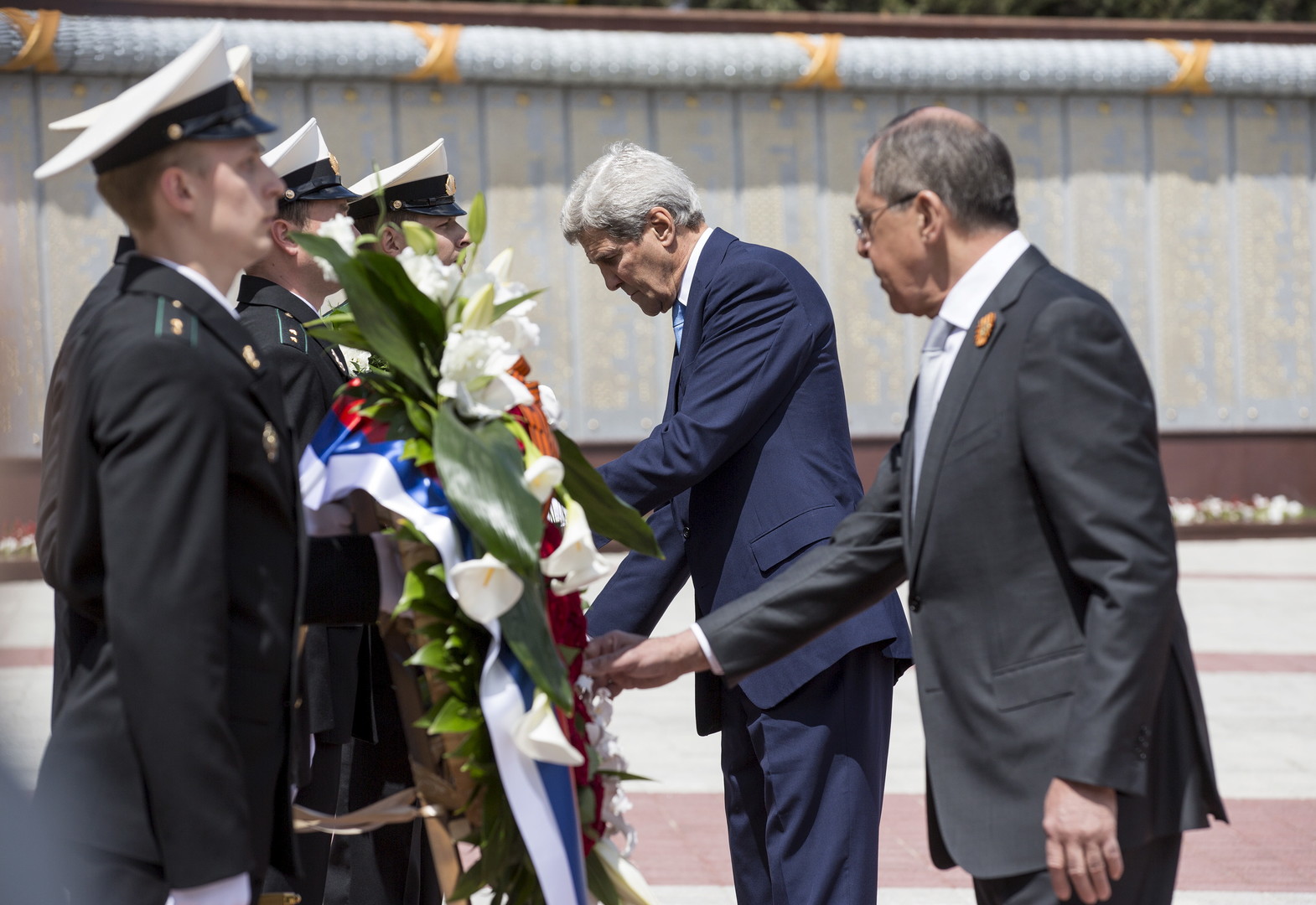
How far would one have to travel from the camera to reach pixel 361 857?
319 centimetres

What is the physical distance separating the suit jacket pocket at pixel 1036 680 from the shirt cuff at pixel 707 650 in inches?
24.6

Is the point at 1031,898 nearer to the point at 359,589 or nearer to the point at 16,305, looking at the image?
the point at 359,589

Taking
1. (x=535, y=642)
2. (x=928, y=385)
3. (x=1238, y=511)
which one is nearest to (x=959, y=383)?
(x=928, y=385)

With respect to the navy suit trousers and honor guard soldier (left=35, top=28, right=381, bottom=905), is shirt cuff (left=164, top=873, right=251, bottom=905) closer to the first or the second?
honor guard soldier (left=35, top=28, right=381, bottom=905)

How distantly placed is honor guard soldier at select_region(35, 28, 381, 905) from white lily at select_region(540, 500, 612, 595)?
1.29 feet

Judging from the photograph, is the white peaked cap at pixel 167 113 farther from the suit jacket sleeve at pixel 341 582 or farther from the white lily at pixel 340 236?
the suit jacket sleeve at pixel 341 582

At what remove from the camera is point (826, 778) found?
119 inches

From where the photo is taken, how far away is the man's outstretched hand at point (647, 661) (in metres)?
2.62

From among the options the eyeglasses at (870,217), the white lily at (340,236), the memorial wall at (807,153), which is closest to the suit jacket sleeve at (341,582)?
the white lily at (340,236)

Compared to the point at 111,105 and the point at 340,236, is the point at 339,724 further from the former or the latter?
the point at 111,105

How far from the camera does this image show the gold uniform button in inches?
77.6

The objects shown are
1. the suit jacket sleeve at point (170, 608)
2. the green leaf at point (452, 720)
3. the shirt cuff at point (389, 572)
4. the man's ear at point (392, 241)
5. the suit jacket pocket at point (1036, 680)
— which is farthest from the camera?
the man's ear at point (392, 241)

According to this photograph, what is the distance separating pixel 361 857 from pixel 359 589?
1.12 m

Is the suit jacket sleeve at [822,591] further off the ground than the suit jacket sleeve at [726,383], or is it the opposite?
the suit jacket sleeve at [726,383]
